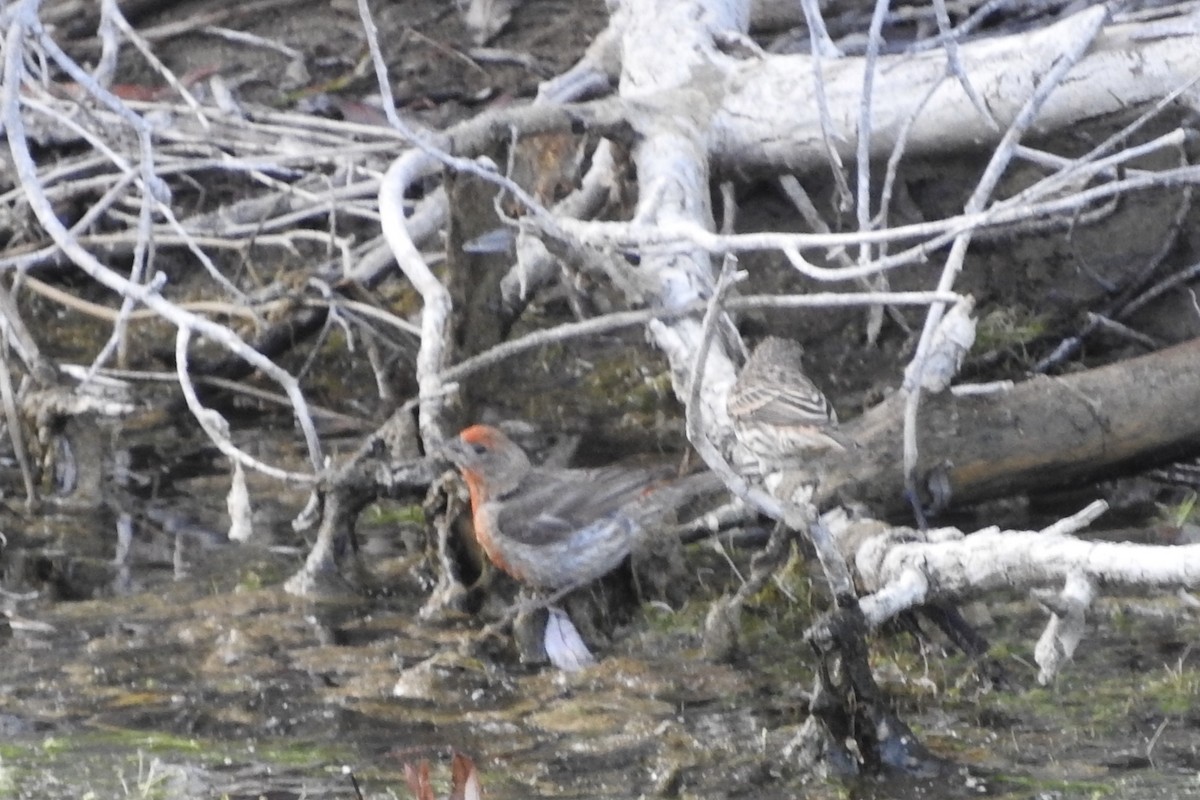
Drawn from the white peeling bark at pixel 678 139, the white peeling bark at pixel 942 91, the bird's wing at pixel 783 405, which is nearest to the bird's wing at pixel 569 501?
the white peeling bark at pixel 678 139

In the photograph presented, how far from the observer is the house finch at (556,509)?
20.6 ft

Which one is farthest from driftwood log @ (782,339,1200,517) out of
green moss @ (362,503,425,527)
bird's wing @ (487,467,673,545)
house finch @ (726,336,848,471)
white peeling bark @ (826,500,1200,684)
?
green moss @ (362,503,425,527)

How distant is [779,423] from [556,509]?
2.66 feet

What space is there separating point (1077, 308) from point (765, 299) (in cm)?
394

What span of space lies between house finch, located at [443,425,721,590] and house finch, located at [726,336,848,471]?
343 millimetres

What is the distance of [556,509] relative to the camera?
→ 6.43 meters

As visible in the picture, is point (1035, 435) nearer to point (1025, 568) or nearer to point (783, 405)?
point (783, 405)

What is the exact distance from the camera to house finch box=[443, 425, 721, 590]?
6.29 metres

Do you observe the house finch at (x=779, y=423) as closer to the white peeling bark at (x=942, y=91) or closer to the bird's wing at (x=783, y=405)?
the bird's wing at (x=783, y=405)

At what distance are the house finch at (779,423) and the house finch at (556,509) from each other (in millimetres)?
343

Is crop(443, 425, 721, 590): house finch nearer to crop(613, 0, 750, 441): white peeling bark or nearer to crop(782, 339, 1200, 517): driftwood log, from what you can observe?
crop(613, 0, 750, 441): white peeling bark

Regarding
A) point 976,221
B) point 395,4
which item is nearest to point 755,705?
point 976,221

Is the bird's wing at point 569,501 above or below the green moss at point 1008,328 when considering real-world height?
above

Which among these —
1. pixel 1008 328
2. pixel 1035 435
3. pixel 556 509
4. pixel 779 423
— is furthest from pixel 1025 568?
pixel 1008 328
